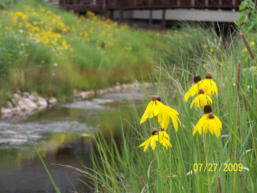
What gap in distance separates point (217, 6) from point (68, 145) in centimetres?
1541

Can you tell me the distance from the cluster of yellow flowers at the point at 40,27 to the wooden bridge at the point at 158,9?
7237mm

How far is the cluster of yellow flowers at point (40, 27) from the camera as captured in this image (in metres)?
13.4

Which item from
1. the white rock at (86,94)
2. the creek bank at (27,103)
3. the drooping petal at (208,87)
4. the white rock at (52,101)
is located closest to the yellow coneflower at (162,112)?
the drooping petal at (208,87)

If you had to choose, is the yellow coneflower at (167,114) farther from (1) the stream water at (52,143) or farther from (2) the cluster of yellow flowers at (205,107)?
(1) the stream water at (52,143)

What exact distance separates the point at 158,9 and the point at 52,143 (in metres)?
18.9

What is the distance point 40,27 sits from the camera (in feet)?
53.8

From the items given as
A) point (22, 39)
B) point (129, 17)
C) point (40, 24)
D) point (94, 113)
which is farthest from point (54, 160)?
point (129, 17)

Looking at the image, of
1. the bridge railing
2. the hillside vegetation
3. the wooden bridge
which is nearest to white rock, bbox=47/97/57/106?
the hillside vegetation

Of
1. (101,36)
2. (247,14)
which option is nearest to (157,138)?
(247,14)

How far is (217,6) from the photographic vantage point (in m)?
21.3

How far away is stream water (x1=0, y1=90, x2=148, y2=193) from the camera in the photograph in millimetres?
5855

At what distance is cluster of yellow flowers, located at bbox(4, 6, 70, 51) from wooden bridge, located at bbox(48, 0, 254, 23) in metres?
7.24

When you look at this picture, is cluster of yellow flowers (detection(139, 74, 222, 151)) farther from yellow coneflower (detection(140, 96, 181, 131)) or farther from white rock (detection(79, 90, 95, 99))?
white rock (detection(79, 90, 95, 99))

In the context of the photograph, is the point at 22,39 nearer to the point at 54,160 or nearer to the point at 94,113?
the point at 94,113
